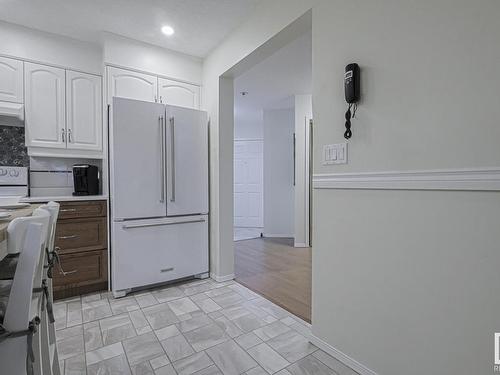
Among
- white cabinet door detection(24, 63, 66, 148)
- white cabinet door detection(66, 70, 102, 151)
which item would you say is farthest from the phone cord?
white cabinet door detection(24, 63, 66, 148)

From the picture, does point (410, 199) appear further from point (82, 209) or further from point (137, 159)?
point (82, 209)

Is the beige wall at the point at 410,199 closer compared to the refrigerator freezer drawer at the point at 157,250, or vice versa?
the beige wall at the point at 410,199

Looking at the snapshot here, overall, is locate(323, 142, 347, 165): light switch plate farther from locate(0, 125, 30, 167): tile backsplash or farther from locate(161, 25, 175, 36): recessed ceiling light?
locate(0, 125, 30, 167): tile backsplash

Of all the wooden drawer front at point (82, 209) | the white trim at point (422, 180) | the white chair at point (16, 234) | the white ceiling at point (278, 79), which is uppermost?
the white ceiling at point (278, 79)

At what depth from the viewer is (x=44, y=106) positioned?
254cm

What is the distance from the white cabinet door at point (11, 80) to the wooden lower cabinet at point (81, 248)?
3.57 ft

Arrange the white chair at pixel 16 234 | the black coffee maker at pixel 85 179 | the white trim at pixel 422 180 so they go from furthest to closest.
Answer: the black coffee maker at pixel 85 179
the white trim at pixel 422 180
the white chair at pixel 16 234

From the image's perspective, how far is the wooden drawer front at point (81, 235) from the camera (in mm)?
2354

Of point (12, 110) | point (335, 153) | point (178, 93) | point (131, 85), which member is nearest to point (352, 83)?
point (335, 153)

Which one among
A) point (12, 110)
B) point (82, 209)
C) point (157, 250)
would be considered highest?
point (12, 110)

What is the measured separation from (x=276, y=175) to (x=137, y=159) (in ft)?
10.2

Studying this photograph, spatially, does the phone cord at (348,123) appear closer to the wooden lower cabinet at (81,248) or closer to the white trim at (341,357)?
the white trim at (341,357)

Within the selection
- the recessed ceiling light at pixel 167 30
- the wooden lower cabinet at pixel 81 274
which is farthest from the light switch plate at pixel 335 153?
the wooden lower cabinet at pixel 81 274

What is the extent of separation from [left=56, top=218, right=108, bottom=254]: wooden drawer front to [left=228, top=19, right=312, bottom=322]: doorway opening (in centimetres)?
149
